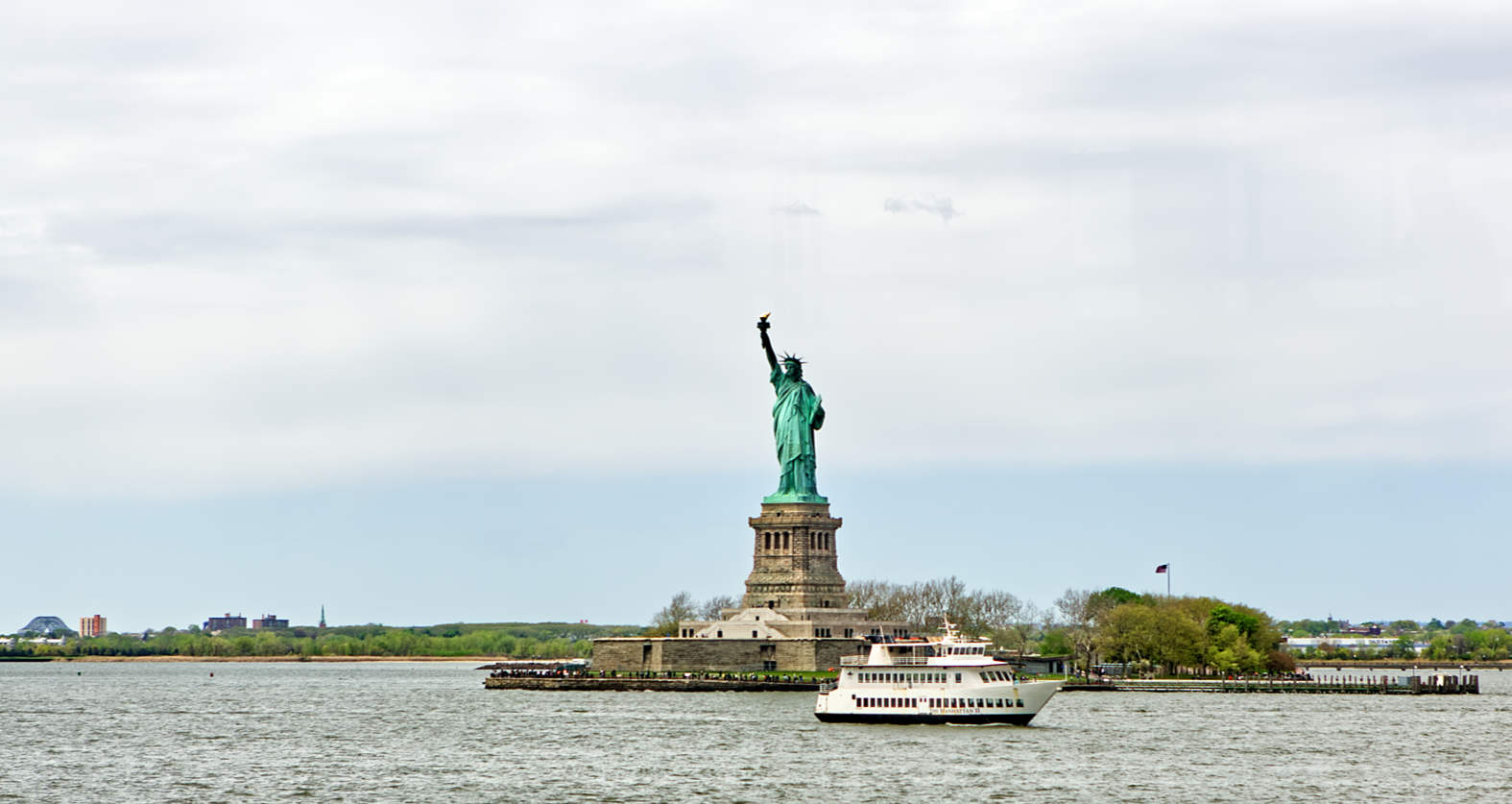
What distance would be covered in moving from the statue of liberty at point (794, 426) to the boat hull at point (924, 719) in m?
65.3

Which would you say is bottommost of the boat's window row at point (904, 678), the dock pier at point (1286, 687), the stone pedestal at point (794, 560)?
the dock pier at point (1286, 687)

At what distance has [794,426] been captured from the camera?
171 meters

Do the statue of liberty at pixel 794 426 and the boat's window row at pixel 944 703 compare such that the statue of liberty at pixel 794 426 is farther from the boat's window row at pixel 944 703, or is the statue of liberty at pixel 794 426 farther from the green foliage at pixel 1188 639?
the boat's window row at pixel 944 703

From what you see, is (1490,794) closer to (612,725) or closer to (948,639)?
(948,639)

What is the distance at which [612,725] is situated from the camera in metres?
111

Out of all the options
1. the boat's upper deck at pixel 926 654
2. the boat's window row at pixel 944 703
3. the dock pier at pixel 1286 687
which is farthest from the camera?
the dock pier at pixel 1286 687

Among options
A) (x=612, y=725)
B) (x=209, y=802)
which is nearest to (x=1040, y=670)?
(x=612, y=725)

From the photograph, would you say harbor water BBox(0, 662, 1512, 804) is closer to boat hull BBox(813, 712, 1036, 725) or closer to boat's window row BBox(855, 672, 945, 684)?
boat hull BBox(813, 712, 1036, 725)

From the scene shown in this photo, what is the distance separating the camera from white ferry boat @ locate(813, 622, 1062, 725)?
102188mm

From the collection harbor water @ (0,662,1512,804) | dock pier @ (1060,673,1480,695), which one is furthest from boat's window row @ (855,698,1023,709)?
dock pier @ (1060,673,1480,695)

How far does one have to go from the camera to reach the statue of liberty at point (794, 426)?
170750 mm

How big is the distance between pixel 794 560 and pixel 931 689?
66.8 meters

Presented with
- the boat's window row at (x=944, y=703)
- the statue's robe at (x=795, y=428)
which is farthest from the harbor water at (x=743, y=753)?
the statue's robe at (x=795, y=428)

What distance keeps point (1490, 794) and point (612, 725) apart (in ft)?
169
